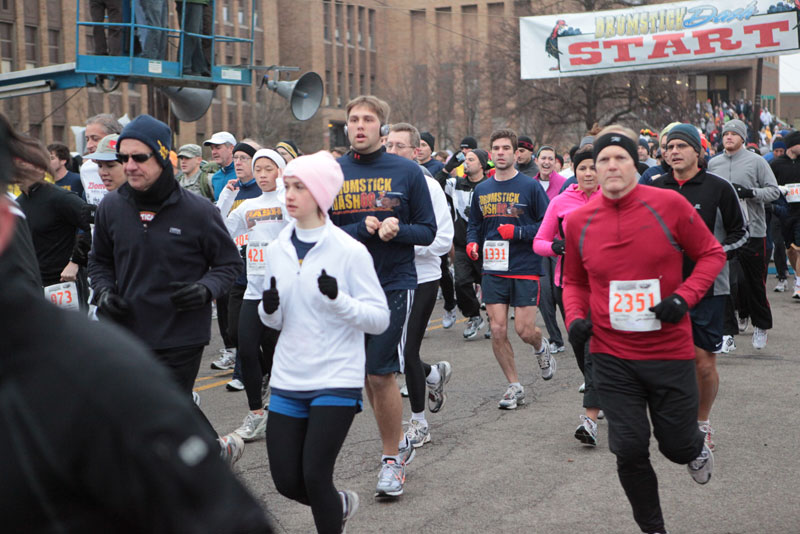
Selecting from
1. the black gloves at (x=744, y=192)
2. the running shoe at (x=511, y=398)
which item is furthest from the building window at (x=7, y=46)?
the running shoe at (x=511, y=398)

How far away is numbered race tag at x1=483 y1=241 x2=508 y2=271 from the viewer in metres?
8.48

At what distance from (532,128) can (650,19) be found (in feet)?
81.1

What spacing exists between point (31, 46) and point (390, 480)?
39951 millimetres

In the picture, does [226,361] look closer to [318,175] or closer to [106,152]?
[106,152]

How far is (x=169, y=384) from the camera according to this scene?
5.08 feet

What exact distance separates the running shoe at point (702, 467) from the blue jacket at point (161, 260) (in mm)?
2534

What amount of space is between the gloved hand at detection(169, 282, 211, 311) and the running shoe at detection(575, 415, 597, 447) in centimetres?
289

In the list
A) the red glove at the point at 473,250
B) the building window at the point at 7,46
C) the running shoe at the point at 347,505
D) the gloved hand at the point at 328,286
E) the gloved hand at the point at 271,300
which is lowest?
the running shoe at the point at 347,505

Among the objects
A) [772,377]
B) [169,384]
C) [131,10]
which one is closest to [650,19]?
[131,10]

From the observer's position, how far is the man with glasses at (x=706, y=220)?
6.29 metres

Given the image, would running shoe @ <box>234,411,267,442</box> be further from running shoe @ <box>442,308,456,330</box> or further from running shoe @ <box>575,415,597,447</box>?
running shoe @ <box>442,308,456,330</box>

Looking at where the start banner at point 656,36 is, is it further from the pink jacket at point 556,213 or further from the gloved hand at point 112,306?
the gloved hand at point 112,306

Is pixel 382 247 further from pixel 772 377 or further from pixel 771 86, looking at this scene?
pixel 771 86

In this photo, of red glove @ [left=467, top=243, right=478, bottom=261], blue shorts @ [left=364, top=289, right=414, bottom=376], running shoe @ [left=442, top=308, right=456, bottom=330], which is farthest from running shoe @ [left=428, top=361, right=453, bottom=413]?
running shoe @ [left=442, top=308, right=456, bottom=330]
